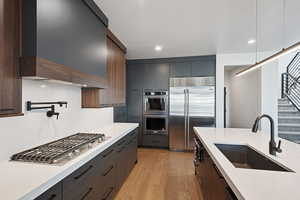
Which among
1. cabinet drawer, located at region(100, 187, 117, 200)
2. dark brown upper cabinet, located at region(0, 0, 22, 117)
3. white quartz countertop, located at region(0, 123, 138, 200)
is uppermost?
dark brown upper cabinet, located at region(0, 0, 22, 117)

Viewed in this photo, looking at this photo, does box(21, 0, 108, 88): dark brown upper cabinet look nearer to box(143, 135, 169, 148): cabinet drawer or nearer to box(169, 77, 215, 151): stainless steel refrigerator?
box(169, 77, 215, 151): stainless steel refrigerator

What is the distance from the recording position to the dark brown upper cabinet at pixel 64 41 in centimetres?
111

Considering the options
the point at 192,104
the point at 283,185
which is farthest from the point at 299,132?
the point at 283,185

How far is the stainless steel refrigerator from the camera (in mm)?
3943

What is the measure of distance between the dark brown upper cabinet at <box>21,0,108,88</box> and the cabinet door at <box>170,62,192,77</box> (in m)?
2.43

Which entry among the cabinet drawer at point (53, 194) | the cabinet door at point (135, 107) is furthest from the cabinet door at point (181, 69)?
the cabinet drawer at point (53, 194)

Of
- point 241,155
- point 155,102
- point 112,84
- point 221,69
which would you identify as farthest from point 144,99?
point 241,155

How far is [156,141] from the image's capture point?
4.29 meters

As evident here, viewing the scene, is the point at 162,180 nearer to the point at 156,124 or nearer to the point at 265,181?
the point at 156,124

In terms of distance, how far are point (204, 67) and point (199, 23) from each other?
1.83 m

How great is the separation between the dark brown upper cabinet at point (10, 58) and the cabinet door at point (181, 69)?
138 inches

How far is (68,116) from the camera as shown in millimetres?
2033

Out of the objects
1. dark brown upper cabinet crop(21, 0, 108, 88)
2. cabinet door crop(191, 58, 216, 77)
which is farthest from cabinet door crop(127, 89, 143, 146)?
dark brown upper cabinet crop(21, 0, 108, 88)

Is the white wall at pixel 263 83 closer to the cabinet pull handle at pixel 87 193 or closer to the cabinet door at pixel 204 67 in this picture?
the cabinet door at pixel 204 67
